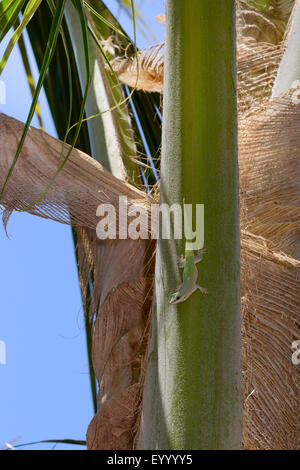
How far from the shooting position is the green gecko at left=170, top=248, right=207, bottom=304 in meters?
0.97

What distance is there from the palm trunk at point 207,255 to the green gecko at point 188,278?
0.01 m

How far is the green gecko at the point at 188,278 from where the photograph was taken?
97cm

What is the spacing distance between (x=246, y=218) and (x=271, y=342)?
0.27 m

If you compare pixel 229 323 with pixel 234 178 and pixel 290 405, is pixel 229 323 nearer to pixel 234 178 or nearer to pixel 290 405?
pixel 234 178

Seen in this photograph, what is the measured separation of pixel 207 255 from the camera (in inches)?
39.5

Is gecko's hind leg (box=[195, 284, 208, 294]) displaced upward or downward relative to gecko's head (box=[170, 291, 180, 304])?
upward

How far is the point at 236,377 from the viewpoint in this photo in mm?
971

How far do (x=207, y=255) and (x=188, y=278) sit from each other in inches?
2.3

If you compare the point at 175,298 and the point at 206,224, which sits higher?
the point at 206,224

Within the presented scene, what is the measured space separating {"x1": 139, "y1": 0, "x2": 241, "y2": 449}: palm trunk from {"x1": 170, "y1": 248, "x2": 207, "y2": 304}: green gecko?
0.01 metres

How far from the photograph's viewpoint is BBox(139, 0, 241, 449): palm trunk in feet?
3.11

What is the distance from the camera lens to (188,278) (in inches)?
38.2

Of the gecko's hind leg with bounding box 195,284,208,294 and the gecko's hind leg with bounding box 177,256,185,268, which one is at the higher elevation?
the gecko's hind leg with bounding box 177,256,185,268

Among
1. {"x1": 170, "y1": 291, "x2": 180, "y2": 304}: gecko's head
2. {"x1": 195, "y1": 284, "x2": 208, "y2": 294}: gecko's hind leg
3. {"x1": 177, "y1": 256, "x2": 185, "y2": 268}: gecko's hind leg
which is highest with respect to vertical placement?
{"x1": 177, "y1": 256, "x2": 185, "y2": 268}: gecko's hind leg
